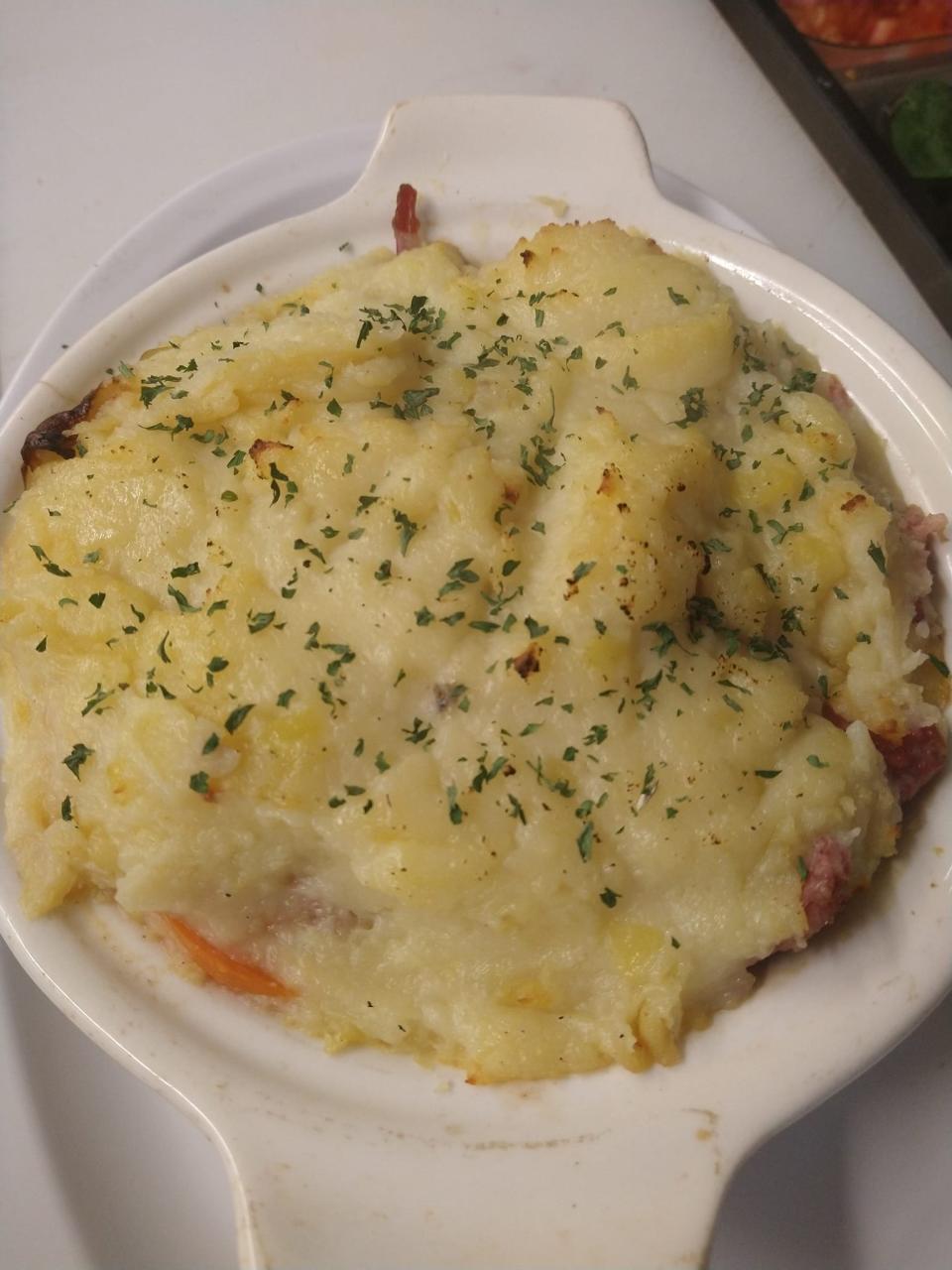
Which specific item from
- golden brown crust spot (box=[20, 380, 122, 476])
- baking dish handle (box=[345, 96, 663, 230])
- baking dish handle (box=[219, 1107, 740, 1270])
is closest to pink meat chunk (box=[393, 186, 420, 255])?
baking dish handle (box=[345, 96, 663, 230])

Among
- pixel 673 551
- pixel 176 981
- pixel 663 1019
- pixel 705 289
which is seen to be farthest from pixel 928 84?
pixel 176 981

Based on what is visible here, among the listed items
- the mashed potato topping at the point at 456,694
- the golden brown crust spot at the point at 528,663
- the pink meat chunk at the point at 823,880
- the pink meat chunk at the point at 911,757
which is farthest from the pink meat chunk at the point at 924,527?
the golden brown crust spot at the point at 528,663

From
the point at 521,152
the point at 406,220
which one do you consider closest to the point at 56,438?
the point at 406,220

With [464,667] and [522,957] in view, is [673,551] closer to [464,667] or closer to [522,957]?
[464,667]

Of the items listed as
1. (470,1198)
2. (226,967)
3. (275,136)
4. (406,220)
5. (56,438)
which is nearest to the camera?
(470,1198)

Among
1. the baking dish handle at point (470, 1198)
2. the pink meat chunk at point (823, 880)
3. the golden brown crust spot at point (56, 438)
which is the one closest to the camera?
the baking dish handle at point (470, 1198)

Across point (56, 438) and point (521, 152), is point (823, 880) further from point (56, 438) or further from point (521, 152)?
point (521, 152)

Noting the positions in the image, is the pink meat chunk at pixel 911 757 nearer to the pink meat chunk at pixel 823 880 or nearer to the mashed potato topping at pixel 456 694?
the mashed potato topping at pixel 456 694
